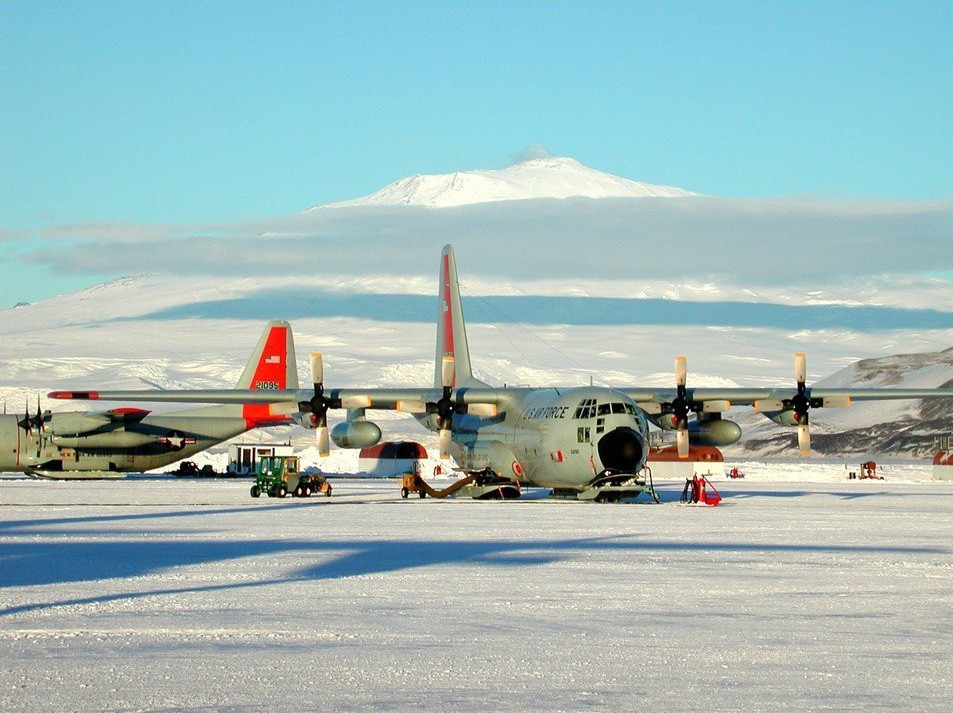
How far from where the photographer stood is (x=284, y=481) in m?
47.9

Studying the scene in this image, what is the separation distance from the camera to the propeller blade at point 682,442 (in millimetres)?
43000

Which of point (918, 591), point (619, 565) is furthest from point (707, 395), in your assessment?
point (918, 591)

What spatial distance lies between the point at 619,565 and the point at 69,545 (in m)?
9.75

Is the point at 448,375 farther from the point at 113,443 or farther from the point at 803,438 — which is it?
the point at 113,443

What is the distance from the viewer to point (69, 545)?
77.6 feet

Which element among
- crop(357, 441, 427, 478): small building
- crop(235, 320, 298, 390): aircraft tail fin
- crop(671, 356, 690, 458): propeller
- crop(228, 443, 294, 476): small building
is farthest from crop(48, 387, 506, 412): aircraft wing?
crop(357, 441, 427, 478): small building

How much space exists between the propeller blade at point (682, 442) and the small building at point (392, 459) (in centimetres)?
4444

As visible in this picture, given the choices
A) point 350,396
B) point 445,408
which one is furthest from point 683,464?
point 350,396

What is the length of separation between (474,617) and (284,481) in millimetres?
34005

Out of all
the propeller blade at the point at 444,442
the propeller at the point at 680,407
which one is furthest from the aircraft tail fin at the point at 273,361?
the propeller at the point at 680,407

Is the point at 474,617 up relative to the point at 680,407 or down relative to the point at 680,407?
down

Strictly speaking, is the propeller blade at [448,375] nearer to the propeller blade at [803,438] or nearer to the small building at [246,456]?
the propeller blade at [803,438]

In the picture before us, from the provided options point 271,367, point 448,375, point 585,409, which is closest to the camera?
point 585,409

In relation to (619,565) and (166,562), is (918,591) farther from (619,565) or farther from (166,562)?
(166,562)
